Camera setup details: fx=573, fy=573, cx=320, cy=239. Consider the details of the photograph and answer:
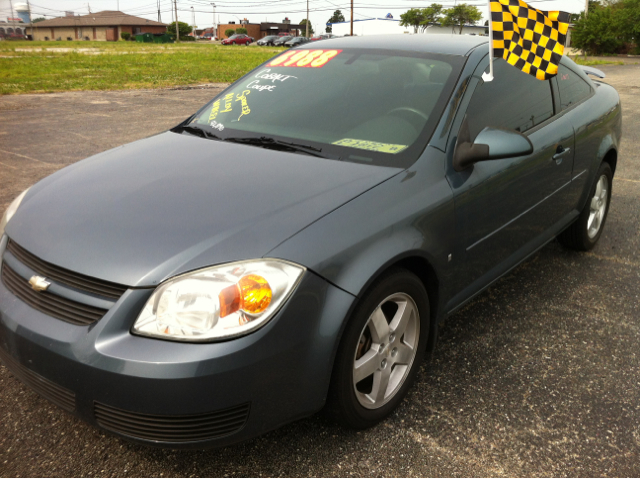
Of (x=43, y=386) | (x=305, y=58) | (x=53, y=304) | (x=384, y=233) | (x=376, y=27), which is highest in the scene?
(x=376, y=27)

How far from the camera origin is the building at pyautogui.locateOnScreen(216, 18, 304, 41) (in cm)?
10494

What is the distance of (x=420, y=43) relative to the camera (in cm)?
320

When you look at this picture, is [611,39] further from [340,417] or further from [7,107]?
[340,417]

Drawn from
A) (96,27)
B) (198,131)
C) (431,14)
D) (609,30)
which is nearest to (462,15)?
(431,14)

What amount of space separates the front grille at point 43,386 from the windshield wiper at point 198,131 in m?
1.43

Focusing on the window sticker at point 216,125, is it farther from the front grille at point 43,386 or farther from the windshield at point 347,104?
the front grille at point 43,386

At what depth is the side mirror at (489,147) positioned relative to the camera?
2.51 meters

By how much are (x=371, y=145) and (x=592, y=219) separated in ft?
7.76

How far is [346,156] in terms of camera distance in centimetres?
253

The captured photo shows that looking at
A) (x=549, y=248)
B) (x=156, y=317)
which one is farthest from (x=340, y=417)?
(x=549, y=248)

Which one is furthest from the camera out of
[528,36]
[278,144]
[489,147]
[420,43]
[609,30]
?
[609,30]

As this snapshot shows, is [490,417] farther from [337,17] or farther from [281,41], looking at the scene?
[337,17]

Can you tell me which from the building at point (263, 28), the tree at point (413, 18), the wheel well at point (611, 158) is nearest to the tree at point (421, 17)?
the tree at point (413, 18)

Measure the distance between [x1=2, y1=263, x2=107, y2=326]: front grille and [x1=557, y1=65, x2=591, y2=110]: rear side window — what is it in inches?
117
